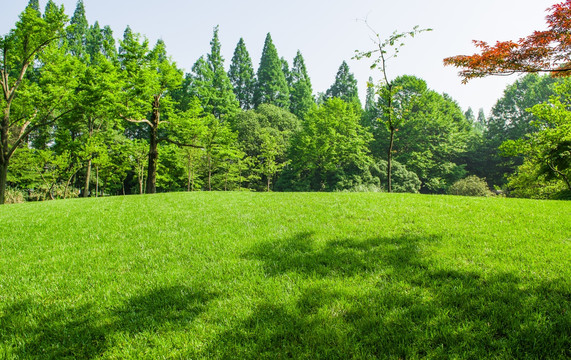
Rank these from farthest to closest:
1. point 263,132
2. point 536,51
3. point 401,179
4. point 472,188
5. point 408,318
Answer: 1. point 263,132
2. point 401,179
3. point 472,188
4. point 536,51
5. point 408,318

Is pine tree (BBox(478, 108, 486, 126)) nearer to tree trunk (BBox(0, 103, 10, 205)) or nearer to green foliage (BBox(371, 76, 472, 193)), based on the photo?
green foliage (BBox(371, 76, 472, 193))

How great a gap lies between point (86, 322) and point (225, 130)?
24554 millimetres

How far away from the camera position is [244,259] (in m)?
5.30

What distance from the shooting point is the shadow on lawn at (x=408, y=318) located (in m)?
2.81

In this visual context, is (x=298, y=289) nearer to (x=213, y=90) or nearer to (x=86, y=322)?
(x=86, y=322)

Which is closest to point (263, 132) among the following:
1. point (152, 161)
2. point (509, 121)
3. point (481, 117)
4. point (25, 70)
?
point (152, 161)

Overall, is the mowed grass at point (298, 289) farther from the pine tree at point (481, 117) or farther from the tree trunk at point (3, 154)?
the pine tree at point (481, 117)

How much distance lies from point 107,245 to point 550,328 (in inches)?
317

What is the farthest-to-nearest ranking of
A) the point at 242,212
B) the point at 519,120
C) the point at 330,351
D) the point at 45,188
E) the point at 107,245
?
the point at 519,120 < the point at 45,188 < the point at 242,212 < the point at 107,245 < the point at 330,351

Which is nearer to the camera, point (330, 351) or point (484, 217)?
point (330, 351)

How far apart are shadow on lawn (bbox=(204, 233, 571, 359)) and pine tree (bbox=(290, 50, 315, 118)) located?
5083cm

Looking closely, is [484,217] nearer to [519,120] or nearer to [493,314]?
[493,314]

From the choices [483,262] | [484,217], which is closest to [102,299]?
[483,262]

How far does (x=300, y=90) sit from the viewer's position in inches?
2280
